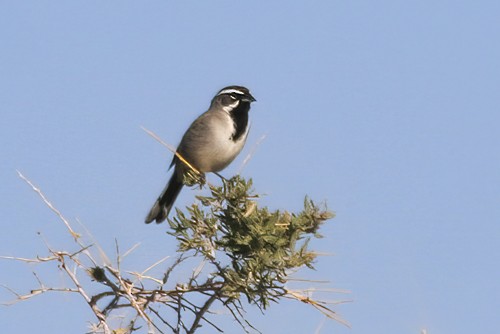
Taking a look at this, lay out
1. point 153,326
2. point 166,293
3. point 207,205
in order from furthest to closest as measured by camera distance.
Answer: point 207,205 < point 166,293 < point 153,326

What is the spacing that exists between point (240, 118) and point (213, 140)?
39 cm

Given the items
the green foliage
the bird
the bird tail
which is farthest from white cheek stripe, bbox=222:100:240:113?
the green foliage

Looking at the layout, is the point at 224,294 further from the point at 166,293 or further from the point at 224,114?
the point at 224,114

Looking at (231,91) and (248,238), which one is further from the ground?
(231,91)

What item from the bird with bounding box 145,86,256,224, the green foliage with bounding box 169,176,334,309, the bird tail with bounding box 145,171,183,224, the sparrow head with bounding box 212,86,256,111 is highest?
the sparrow head with bounding box 212,86,256,111

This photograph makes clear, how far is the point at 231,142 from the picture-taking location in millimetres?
7148

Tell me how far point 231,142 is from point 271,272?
299 centimetres

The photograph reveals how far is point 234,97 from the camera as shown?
758cm

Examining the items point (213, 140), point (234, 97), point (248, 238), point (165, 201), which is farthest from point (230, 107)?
point (248, 238)

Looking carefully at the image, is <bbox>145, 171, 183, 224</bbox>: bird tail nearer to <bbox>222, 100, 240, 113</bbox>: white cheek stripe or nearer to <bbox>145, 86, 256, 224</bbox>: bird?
<bbox>145, 86, 256, 224</bbox>: bird

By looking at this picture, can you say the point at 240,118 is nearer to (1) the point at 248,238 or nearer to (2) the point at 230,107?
(2) the point at 230,107

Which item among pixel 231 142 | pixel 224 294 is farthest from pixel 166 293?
pixel 231 142

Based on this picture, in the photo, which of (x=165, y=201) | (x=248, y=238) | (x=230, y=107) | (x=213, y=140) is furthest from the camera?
(x=230, y=107)

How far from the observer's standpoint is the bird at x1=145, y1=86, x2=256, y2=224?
7.14 metres
